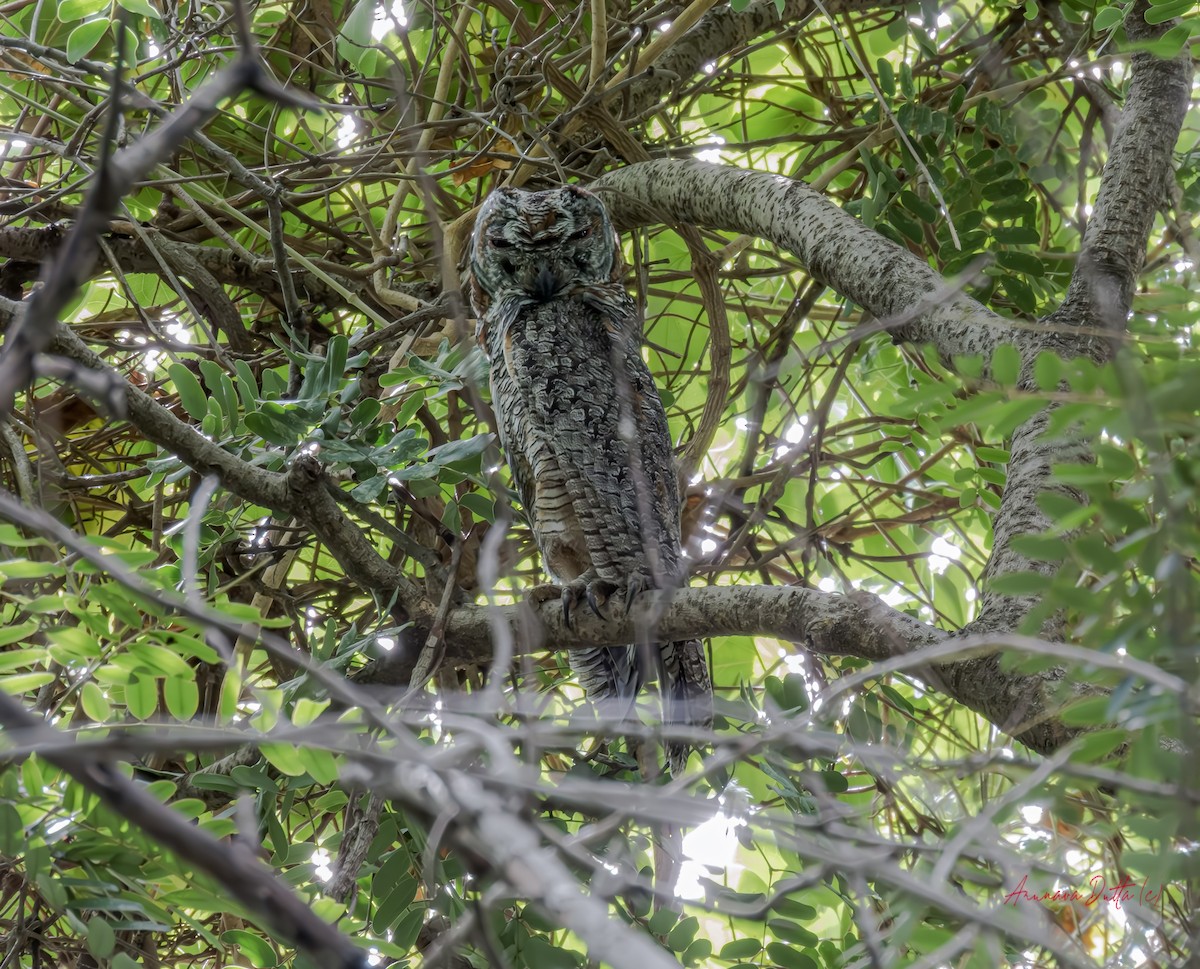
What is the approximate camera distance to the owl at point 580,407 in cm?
227

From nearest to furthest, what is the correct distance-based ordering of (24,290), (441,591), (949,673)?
(949,673)
(441,591)
(24,290)

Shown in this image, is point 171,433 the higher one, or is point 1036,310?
point 1036,310

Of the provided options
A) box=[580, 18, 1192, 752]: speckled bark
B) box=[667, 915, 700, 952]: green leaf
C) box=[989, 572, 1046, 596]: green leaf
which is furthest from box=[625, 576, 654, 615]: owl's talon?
box=[989, 572, 1046, 596]: green leaf

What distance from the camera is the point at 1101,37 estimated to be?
2369 mm

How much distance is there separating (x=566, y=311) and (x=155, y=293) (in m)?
1.13

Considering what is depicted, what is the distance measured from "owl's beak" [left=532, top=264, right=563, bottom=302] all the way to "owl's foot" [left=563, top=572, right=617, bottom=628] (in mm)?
764

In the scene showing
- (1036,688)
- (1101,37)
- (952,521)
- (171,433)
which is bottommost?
(1036,688)

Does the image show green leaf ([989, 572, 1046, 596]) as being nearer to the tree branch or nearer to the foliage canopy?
the foliage canopy

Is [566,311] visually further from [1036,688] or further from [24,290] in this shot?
[1036,688]

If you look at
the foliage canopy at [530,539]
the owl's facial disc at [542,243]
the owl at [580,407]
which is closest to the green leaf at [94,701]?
the foliage canopy at [530,539]

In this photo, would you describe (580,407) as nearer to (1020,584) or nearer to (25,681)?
(25,681)

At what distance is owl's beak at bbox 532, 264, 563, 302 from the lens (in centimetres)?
250

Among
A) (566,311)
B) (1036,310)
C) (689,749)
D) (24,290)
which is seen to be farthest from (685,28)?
(24,290)

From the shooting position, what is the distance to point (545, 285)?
2.52 meters
